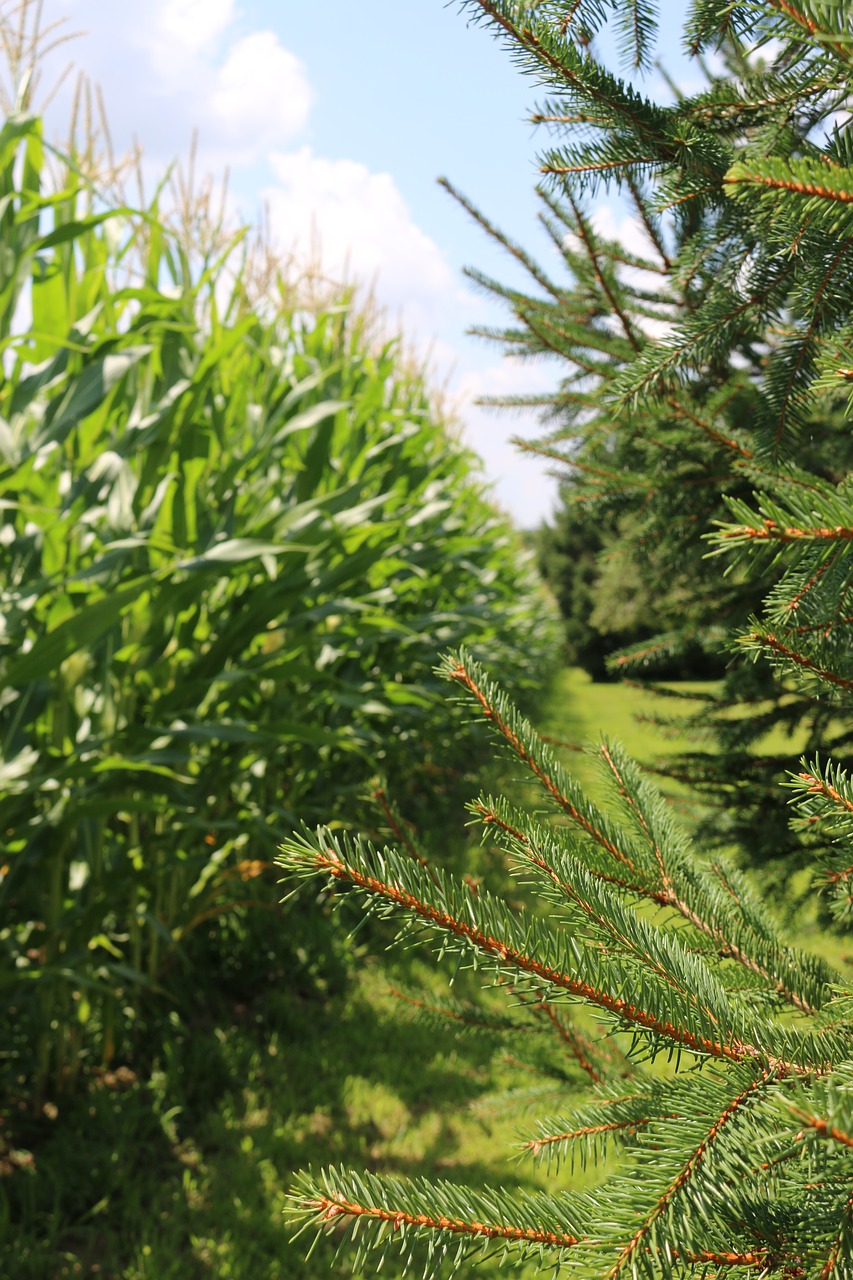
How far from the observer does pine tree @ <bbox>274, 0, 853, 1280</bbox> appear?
20.1 inches

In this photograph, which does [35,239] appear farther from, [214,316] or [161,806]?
[161,806]

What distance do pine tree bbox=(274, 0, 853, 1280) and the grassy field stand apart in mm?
645

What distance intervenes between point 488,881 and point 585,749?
351 centimetres

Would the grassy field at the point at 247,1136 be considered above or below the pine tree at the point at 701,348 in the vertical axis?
below

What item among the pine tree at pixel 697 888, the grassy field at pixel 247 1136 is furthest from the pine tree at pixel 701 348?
the grassy field at pixel 247 1136

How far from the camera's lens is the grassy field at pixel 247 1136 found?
1.89 meters

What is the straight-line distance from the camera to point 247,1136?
2303 mm

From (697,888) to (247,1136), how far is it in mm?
1947

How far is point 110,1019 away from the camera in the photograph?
7.73 feet

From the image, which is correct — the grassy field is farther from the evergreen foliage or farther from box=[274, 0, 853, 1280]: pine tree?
box=[274, 0, 853, 1280]: pine tree

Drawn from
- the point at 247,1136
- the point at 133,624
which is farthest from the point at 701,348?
the point at 247,1136

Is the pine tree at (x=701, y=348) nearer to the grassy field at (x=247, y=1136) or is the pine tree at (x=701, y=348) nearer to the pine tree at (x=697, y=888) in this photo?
the pine tree at (x=697, y=888)

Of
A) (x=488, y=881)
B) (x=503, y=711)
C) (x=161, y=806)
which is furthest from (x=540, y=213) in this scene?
(x=488, y=881)

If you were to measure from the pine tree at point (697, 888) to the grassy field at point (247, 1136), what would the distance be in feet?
2.12
